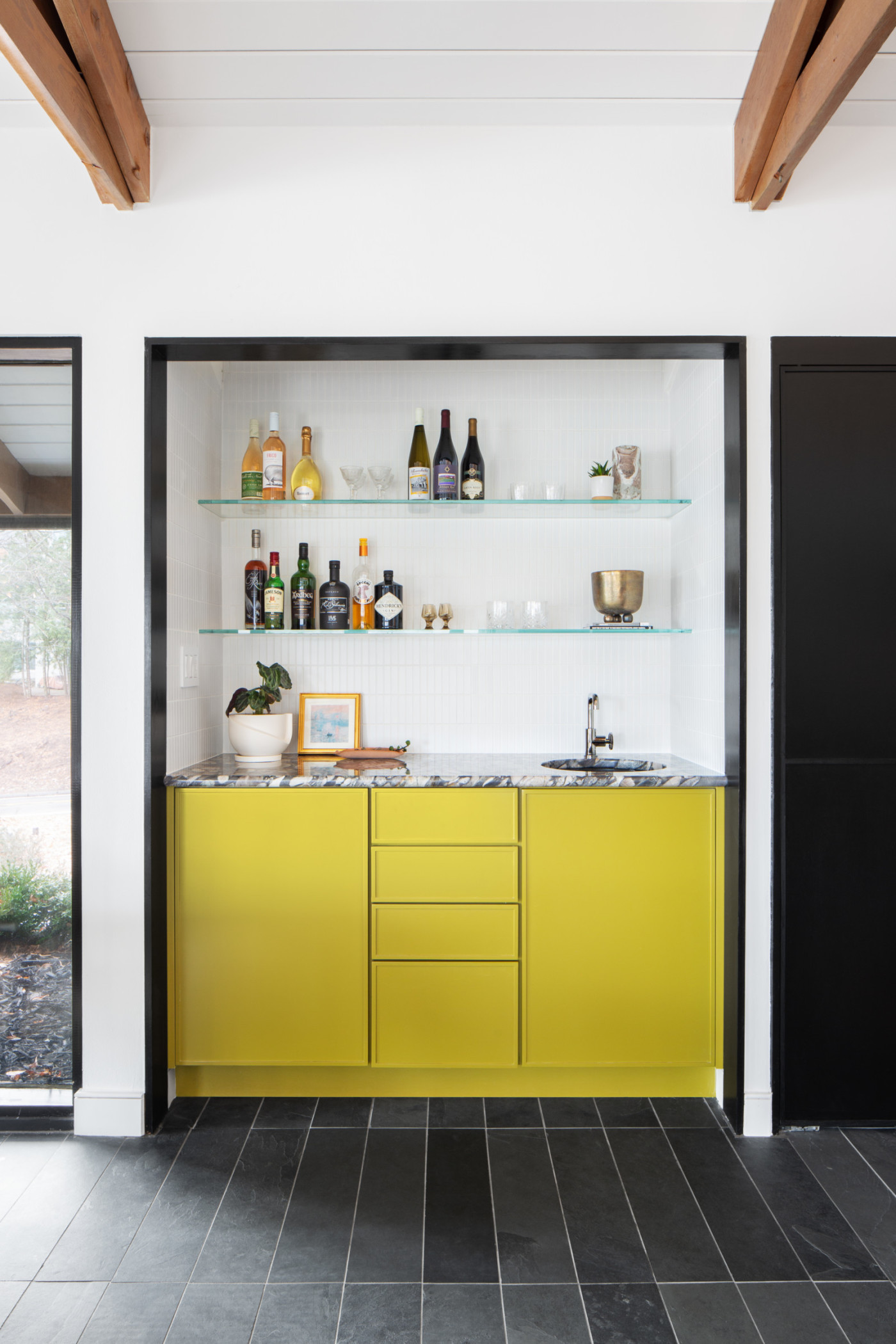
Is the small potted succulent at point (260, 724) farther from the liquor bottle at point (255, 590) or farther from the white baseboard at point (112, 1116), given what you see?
the white baseboard at point (112, 1116)

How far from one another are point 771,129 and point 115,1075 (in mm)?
2960

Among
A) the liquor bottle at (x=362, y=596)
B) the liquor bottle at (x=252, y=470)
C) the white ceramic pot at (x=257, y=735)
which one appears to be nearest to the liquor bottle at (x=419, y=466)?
the liquor bottle at (x=362, y=596)

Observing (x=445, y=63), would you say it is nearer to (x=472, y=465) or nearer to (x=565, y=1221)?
(x=472, y=465)

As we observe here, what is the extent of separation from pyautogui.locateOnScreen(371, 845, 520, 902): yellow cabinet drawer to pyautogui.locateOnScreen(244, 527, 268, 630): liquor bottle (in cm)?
100

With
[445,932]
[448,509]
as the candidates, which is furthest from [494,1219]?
[448,509]

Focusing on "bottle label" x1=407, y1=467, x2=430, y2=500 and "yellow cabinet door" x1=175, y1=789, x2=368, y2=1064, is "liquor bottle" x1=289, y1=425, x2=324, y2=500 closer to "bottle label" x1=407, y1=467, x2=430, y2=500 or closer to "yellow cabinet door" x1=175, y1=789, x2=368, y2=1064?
"bottle label" x1=407, y1=467, x2=430, y2=500

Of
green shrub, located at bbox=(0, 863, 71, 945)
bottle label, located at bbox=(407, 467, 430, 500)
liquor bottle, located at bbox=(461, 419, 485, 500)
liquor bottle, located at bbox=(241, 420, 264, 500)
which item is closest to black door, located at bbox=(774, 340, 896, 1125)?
liquor bottle, located at bbox=(461, 419, 485, 500)

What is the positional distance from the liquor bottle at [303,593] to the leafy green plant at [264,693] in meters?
0.22

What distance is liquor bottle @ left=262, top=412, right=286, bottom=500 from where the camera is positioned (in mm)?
2801

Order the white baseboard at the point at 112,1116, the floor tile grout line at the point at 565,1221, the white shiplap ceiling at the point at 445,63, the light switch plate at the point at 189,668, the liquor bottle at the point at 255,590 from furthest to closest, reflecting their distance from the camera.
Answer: the liquor bottle at the point at 255,590
the light switch plate at the point at 189,668
the white baseboard at the point at 112,1116
the white shiplap ceiling at the point at 445,63
the floor tile grout line at the point at 565,1221

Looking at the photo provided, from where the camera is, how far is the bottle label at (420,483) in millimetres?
2795

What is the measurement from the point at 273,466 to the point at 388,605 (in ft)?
2.01

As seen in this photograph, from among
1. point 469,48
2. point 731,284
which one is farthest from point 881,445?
point 469,48

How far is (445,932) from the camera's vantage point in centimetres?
235
